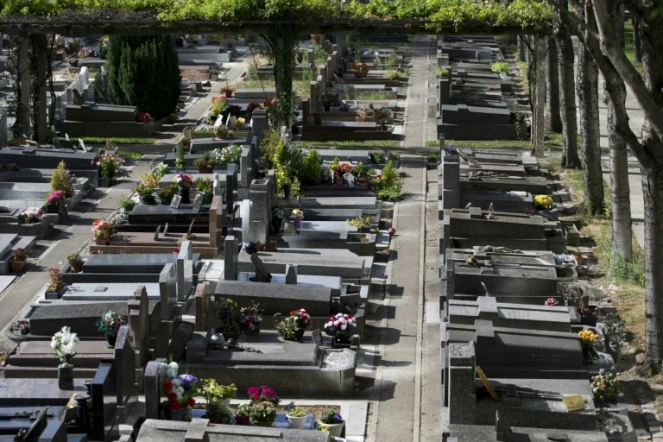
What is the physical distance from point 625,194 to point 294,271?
6.68 m

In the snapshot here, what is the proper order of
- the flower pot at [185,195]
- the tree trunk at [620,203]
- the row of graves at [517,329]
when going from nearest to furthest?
the row of graves at [517,329]
the tree trunk at [620,203]
the flower pot at [185,195]

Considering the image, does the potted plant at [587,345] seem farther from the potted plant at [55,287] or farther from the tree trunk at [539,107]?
the tree trunk at [539,107]

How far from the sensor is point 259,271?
21859 mm

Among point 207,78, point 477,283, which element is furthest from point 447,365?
point 207,78

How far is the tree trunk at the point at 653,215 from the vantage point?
18.9 m

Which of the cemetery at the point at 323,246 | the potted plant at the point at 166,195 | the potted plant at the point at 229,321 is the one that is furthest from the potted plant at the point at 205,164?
the potted plant at the point at 229,321

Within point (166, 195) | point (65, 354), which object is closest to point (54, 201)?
point (166, 195)

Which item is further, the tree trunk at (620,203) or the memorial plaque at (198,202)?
the memorial plaque at (198,202)

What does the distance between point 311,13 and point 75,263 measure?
1338cm

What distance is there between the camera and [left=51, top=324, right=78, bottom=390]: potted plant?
17.2 meters

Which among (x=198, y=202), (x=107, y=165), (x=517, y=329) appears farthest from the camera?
(x=107, y=165)

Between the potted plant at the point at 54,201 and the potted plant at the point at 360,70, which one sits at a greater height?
the potted plant at the point at 360,70

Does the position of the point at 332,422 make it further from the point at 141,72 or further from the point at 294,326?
the point at 141,72

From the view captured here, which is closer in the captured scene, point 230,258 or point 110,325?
point 110,325
